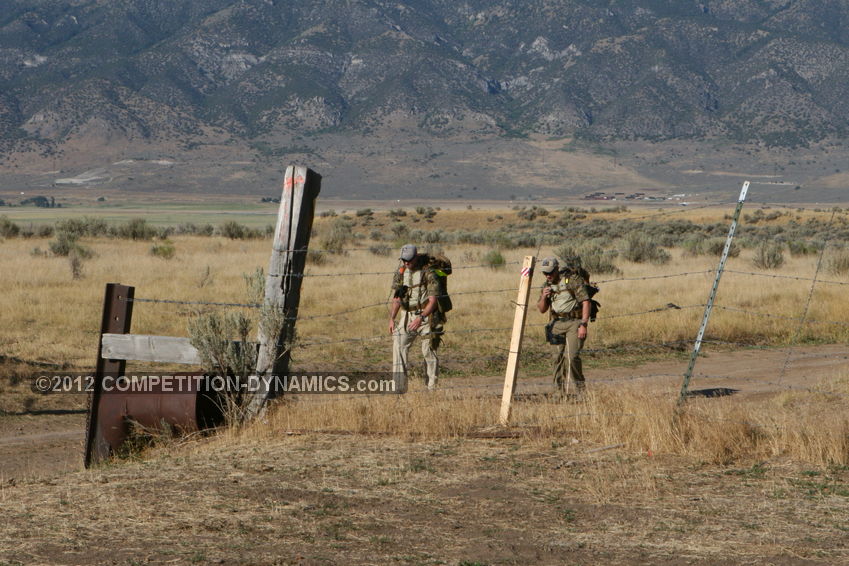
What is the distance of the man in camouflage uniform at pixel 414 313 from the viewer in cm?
1045

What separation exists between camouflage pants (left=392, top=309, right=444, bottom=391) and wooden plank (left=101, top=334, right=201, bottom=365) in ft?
9.50

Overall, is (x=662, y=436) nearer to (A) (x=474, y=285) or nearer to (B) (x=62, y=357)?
(B) (x=62, y=357)

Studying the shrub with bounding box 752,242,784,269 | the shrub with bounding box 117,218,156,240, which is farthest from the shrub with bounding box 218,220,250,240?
the shrub with bounding box 752,242,784,269

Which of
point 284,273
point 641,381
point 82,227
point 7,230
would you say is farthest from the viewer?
point 7,230

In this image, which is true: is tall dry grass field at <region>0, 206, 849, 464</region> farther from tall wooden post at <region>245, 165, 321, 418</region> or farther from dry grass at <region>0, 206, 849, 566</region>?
tall wooden post at <region>245, 165, 321, 418</region>

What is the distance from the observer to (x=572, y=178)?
159 metres

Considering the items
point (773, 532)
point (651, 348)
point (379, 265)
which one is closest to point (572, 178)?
point (379, 265)

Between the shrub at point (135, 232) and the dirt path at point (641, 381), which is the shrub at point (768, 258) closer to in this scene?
the dirt path at point (641, 381)

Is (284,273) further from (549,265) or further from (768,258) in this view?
(768,258)

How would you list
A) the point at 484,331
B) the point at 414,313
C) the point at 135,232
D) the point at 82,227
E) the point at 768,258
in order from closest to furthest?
the point at 414,313
the point at 484,331
the point at 768,258
the point at 82,227
the point at 135,232

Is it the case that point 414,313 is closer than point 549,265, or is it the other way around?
point 549,265

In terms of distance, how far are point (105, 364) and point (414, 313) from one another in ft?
11.4

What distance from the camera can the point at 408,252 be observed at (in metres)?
10.3

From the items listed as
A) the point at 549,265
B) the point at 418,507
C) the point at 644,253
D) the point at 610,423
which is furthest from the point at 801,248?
the point at 418,507
